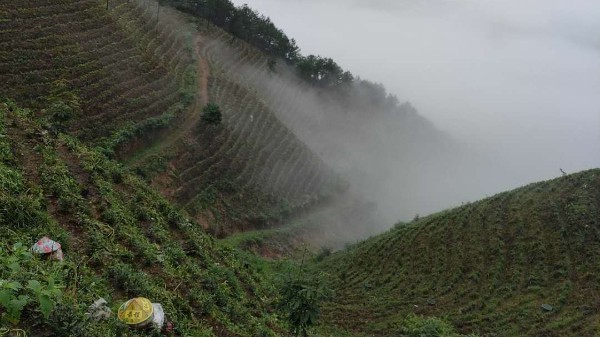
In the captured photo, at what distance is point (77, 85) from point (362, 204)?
32028mm

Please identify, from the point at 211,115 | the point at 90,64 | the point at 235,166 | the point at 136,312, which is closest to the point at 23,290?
the point at 136,312

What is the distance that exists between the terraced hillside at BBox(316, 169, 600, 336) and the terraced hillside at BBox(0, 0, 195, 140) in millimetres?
15538

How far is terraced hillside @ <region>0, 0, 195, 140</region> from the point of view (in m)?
24.8

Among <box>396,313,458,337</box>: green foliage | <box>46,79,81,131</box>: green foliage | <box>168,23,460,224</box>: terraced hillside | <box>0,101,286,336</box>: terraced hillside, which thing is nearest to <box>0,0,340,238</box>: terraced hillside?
<box>46,79,81,131</box>: green foliage

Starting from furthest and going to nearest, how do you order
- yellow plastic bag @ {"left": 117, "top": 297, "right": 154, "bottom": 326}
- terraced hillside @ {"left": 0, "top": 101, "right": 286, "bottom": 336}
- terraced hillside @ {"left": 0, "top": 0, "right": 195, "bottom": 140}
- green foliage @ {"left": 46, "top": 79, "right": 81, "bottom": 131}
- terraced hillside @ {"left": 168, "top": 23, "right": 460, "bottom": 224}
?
1. terraced hillside @ {"left": 168, "top": 23, "right": 460, "bottom": 224}
2. terraced hillside @ {"left": 0, "top": 0, "right": 195, "bottom": 140}
3. green foliage @ {"left": 46, "top": 79, "right": 81, "bottom": 131}
4. yellow plastic bag @ {"left": 117, "top": 297, "right": 154, "bottom": 326}
5. terraced hillside @ {"left": 0, "top": 101, "right": 286, "bottom": 336}

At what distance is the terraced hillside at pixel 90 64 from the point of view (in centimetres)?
2475

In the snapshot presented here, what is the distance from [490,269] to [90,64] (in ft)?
85.4

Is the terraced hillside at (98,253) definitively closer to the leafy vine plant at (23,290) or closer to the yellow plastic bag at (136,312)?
the leafy vine plant at (23,290)

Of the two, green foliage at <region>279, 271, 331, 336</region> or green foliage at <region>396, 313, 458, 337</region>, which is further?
green foliage at <region>396, 313, 458, 337</region>

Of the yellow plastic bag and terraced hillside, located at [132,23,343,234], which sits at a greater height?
the yellow plastic bag

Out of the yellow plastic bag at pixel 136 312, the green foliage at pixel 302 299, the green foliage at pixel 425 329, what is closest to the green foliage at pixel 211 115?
the green foliage at pixel 425 329

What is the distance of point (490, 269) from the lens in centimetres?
2052

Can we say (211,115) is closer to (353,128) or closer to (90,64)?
(90,64)

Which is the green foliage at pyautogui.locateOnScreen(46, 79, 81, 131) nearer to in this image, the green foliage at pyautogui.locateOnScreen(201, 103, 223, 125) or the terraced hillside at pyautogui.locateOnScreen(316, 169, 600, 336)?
the green foliage at pyautogui.locateOnScreen(201, 103, 223, 125)
